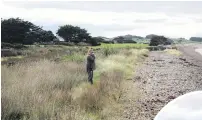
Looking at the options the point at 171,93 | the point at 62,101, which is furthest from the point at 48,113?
the point at 171,93

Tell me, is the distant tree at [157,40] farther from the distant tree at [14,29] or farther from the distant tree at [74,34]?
the distant tree at [14,29]

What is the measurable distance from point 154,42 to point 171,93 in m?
83.1

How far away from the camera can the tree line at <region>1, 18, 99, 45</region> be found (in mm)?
39850

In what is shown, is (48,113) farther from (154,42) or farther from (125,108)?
(154,42)

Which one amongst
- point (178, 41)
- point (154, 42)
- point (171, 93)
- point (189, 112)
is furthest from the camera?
point (178, 41)

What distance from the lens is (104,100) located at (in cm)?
1146
